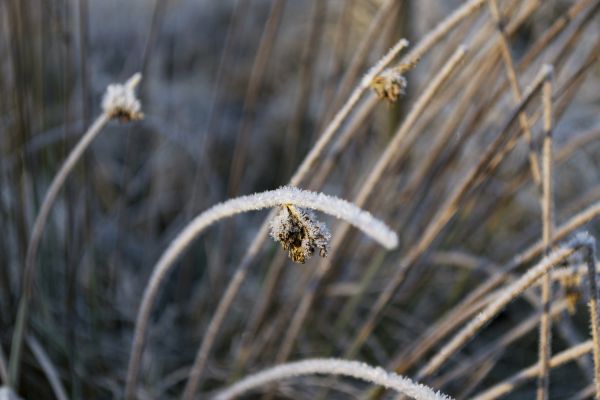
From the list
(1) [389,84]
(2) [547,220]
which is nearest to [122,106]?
(1) [389,84]

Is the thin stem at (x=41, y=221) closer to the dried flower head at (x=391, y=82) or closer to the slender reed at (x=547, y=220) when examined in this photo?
the dried flower head at (x=391, y=82)

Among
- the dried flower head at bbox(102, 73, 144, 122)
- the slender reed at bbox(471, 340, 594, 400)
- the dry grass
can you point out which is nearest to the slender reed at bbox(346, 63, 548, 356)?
the dry grass

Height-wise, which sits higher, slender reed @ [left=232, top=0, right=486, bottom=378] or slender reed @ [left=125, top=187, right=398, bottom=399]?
slender reed @ [left=232, top=0, right=486, bottom=378]

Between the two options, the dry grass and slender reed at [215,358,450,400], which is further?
the dry grass

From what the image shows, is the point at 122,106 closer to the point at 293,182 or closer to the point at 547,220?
the point at 293,182

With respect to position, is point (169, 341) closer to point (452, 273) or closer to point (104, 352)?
point (104, 352)

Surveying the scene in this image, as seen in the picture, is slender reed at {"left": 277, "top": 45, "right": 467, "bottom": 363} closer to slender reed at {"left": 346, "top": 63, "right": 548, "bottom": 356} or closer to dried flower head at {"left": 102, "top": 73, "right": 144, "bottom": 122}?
slender reed at {"left": 346, "top": 63, "right": 548, "bottom": 356}
